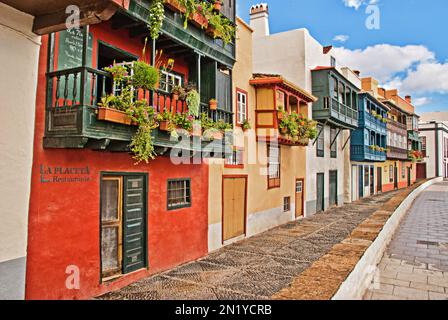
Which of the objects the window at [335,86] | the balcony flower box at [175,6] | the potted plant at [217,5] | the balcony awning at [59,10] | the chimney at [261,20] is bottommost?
the balcony awning at [59,10]

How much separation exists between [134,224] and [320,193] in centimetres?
1557

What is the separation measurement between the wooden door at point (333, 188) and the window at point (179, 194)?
15498mm

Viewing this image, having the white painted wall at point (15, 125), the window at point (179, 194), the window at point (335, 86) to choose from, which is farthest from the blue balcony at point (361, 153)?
the white painted wall at point (15, 125)

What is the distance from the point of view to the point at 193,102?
801 cm

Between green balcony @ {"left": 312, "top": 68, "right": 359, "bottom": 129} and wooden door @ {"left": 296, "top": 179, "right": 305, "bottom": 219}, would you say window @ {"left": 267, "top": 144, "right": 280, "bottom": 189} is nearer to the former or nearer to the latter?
wooden door @ {"left": 296, "top": 179, "right": 305, "bottom": 219}

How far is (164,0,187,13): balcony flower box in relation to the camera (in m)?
7.17

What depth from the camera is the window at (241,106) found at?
12386 millimetres

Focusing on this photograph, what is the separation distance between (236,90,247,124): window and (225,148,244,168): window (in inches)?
44.9

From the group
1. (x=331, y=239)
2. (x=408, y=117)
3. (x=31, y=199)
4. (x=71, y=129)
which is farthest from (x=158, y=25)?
(x=408, y=117)

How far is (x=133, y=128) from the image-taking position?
6.29 meters

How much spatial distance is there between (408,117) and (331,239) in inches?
1497

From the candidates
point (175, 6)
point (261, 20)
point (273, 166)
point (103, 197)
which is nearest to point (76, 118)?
point (103, 197)

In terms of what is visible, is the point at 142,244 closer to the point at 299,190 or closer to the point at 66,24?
the point at 66,24

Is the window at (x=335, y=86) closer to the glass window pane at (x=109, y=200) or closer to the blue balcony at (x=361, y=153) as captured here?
the blue balcony at (x=361, y=153)
